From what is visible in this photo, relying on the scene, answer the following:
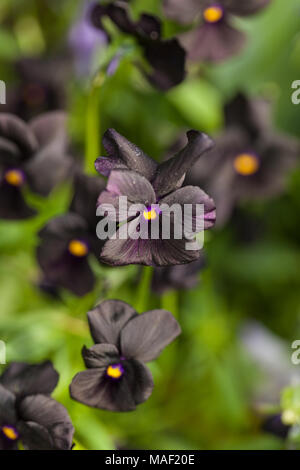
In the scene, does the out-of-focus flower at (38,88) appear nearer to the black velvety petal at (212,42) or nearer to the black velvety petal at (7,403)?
the black velvety petal at (212,42)

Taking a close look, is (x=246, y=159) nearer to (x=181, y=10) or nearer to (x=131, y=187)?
(x=181, y=10)

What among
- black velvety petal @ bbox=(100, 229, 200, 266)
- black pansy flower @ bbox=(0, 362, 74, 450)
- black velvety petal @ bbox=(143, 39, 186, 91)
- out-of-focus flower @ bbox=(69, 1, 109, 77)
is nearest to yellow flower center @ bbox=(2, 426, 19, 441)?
black pansy flower @ bbox=(0, 362, 74, 450)

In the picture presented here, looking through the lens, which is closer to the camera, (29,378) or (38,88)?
(29,378)

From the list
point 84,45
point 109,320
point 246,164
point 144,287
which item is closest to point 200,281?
point 246,164

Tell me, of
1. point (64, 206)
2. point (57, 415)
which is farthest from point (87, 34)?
point (57, 415)

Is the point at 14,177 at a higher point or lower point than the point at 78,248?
higher

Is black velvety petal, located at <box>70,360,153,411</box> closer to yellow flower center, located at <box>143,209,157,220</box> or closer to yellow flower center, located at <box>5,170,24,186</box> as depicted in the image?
yellow flower center, located at <box>143,209,157,220</box>

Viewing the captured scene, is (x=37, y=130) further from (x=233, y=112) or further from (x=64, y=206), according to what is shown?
(x=233, y=112)
